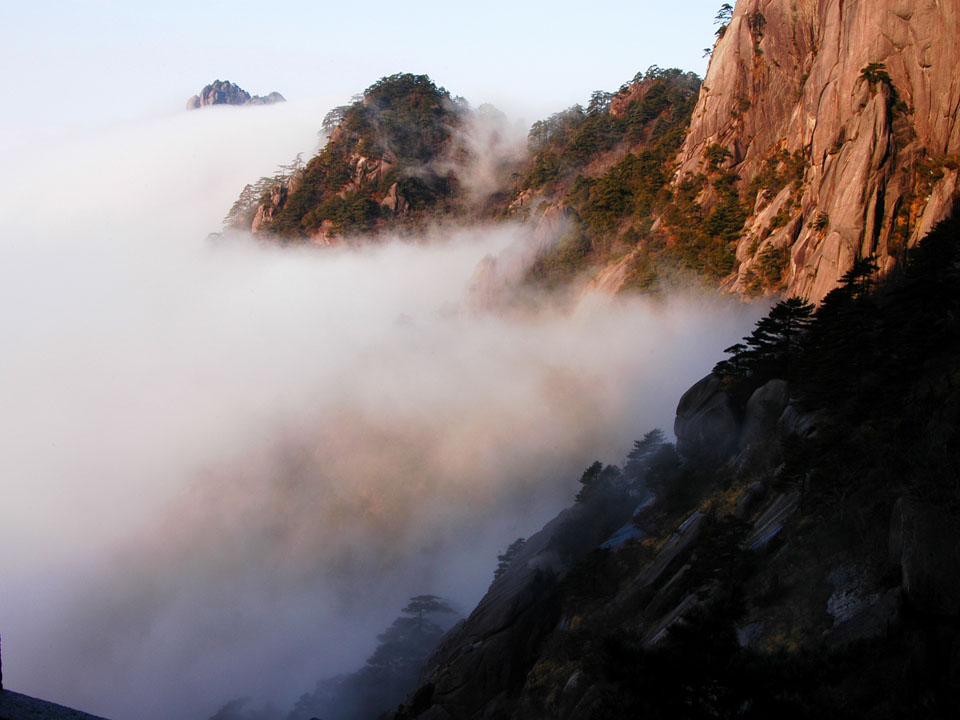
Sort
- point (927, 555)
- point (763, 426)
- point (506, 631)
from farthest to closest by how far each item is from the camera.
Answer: point (506, 631) → point (763, 426) → point (927, 555)


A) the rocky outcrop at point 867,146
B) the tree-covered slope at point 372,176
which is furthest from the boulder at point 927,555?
the tree-covered slope at point 372,176

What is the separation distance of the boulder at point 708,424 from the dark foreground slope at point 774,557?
0.32ft

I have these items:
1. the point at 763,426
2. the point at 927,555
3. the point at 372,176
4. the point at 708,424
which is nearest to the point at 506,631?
the point at 708,424

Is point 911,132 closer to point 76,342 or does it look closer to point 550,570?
point 550,570

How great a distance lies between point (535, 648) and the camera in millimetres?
33219

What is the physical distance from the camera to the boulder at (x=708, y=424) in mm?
35594

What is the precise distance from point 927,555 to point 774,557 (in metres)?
6.36

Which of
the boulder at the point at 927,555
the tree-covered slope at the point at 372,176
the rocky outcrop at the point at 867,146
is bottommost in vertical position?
the boulder at the point at 927,555

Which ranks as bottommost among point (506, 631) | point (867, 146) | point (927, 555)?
point (927, 555)

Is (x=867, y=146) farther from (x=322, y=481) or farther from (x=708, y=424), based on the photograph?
(x=322, y=481)

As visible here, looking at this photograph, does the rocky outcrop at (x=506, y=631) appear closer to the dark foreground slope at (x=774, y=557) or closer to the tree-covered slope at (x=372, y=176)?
the dark foreground slope at (x=774, y=557)

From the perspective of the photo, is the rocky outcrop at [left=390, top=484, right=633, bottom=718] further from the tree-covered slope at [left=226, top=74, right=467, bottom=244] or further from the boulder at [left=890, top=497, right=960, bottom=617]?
the tree-covered slope at [left=226, top=74, right=467, bottom=244]

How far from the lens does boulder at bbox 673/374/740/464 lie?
35.6m

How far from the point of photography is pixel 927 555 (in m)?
16.7
